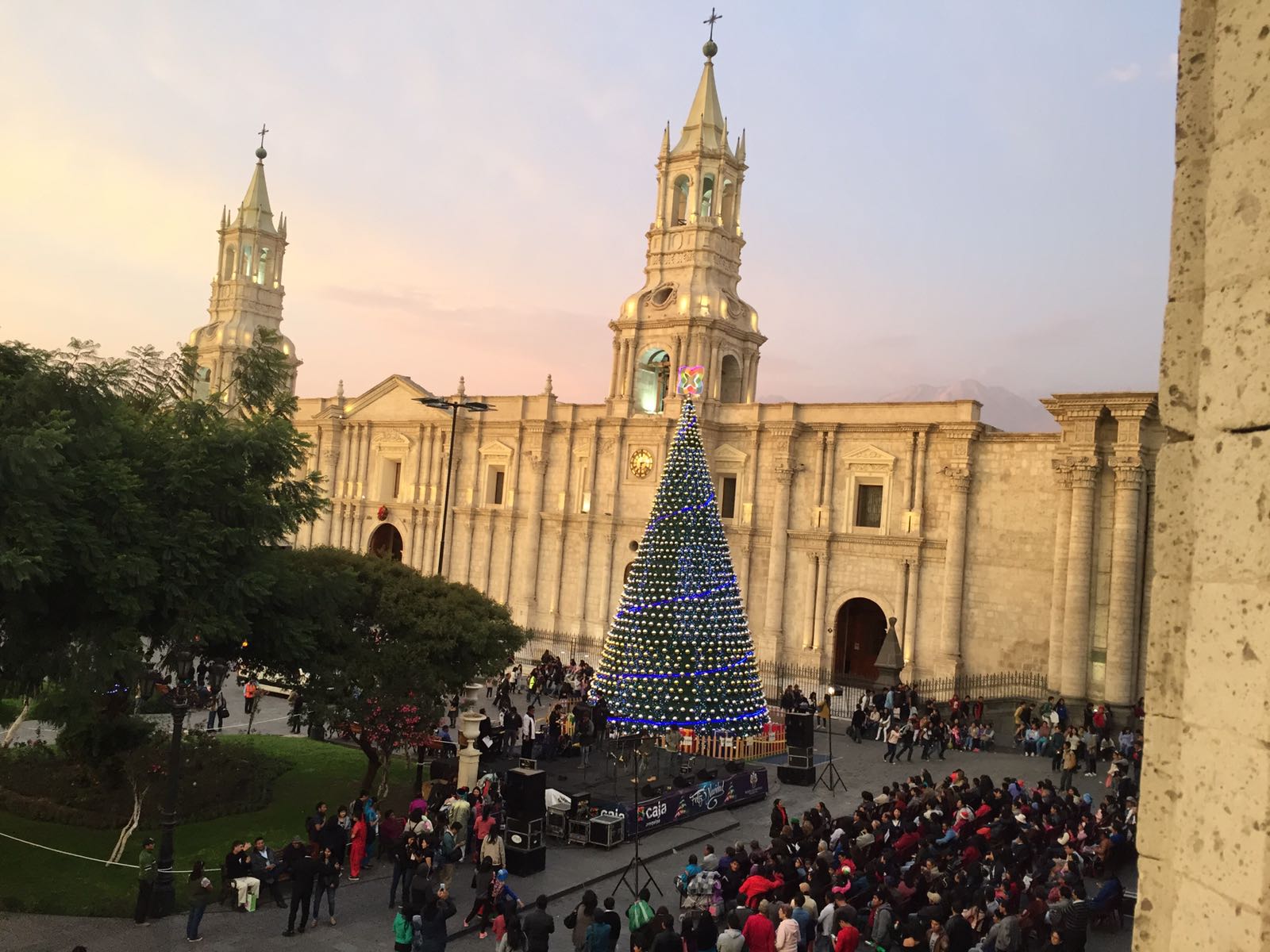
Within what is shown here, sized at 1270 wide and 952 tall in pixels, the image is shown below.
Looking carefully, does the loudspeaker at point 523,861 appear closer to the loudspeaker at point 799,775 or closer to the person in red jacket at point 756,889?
the person in red jacket at point 756,889

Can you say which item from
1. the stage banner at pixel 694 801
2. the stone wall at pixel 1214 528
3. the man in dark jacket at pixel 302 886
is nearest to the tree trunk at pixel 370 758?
the stage banner at pixel 694 801

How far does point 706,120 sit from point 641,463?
561 inches

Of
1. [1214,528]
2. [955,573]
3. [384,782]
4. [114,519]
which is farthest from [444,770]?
[955,573]

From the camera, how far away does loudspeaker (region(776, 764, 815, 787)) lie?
2159cm

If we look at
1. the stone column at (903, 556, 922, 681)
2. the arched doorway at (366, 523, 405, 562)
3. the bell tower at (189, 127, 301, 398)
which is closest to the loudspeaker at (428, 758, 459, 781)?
the stone column at (903, 556, 922, 681)

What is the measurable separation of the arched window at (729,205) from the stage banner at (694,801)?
82.8 feet

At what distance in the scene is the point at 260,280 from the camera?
186ft

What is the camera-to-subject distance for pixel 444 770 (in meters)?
19.0

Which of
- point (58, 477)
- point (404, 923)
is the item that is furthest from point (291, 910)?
point (58, 477)

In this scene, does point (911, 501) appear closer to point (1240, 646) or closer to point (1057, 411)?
point (1057, 411)

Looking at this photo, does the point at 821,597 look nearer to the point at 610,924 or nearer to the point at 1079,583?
the point at 1079,583

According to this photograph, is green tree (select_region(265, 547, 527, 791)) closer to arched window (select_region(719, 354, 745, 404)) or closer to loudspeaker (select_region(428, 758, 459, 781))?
loudspeaker (select_region(428, 758, 459, 781))

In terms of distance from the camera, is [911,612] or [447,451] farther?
[447,451]

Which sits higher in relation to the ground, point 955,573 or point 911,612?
point 955,573
